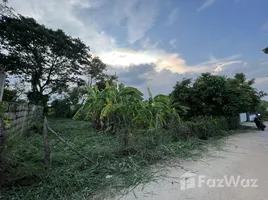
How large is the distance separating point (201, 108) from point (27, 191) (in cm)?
781

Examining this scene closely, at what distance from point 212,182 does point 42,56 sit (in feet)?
49.7

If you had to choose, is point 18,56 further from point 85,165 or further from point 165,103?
point 85,165

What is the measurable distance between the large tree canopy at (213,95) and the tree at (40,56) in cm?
1031

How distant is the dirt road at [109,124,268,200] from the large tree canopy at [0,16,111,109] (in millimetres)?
13472

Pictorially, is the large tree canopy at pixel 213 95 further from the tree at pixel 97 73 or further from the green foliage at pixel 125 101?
the tree at pixel 97 73

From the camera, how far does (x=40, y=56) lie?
44.2 feet

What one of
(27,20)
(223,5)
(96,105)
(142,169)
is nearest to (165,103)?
(96,105)

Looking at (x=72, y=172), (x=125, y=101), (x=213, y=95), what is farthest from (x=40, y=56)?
(x=72, y=172)

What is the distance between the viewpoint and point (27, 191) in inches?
74.7

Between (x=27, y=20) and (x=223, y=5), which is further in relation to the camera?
(x=27, y=20)

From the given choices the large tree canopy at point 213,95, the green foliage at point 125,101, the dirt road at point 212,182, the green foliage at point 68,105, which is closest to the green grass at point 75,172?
the dirt road at point 212,182

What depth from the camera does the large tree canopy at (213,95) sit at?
25.4 ft

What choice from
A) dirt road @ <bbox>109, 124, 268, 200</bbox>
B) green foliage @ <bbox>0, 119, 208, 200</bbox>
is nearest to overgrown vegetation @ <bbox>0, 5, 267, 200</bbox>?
green foliage @ <bbox>0, 119, 208, 200</bbox>

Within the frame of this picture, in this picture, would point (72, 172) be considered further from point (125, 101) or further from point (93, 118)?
point (93, 118)
